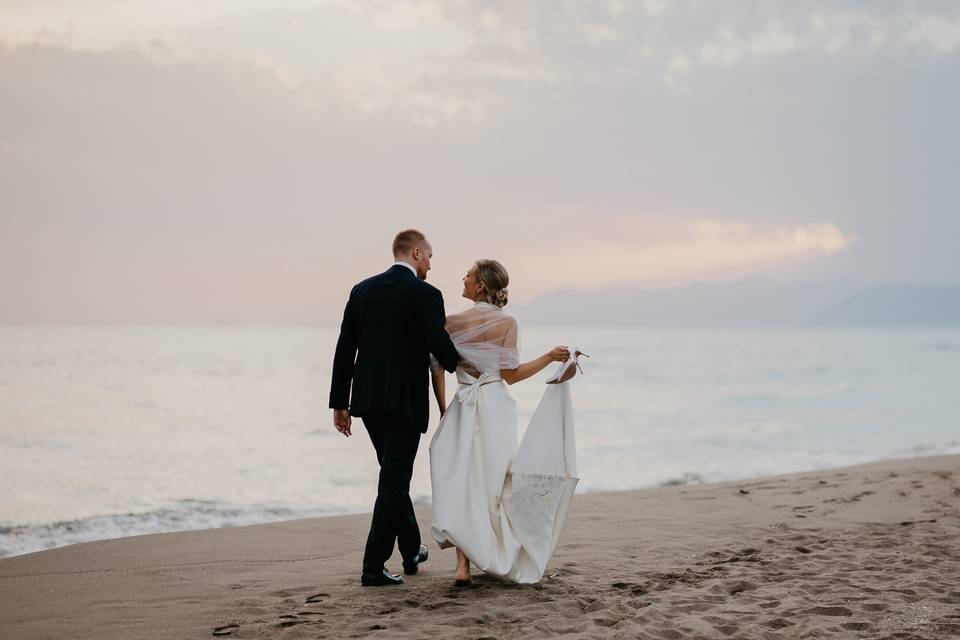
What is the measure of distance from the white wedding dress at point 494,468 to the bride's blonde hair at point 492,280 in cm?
6

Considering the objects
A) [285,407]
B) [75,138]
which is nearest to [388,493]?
[285,407]

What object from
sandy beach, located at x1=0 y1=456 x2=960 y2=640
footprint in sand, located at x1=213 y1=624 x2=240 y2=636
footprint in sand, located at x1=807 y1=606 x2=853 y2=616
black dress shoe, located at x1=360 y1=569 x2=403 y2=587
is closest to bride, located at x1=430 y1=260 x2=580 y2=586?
sandy beach, located at x1=0 y1=456 x2=960 y2=640

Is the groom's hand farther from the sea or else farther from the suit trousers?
the sea

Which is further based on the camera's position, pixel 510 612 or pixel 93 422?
pixel 93 422

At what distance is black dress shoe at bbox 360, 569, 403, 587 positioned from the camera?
5332 mm

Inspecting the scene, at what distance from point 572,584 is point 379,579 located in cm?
126

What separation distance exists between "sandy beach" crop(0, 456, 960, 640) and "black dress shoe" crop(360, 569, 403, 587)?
0.29 feet

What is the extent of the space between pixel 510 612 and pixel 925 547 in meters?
3.77

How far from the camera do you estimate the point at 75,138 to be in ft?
112

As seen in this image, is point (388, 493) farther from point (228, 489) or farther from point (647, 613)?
point (228, 489)

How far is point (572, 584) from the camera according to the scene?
5.39m

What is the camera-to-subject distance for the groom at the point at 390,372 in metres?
5.21

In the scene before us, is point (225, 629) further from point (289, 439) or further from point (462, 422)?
point (289, 439)

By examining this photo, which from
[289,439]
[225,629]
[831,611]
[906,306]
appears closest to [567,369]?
[831,611]
